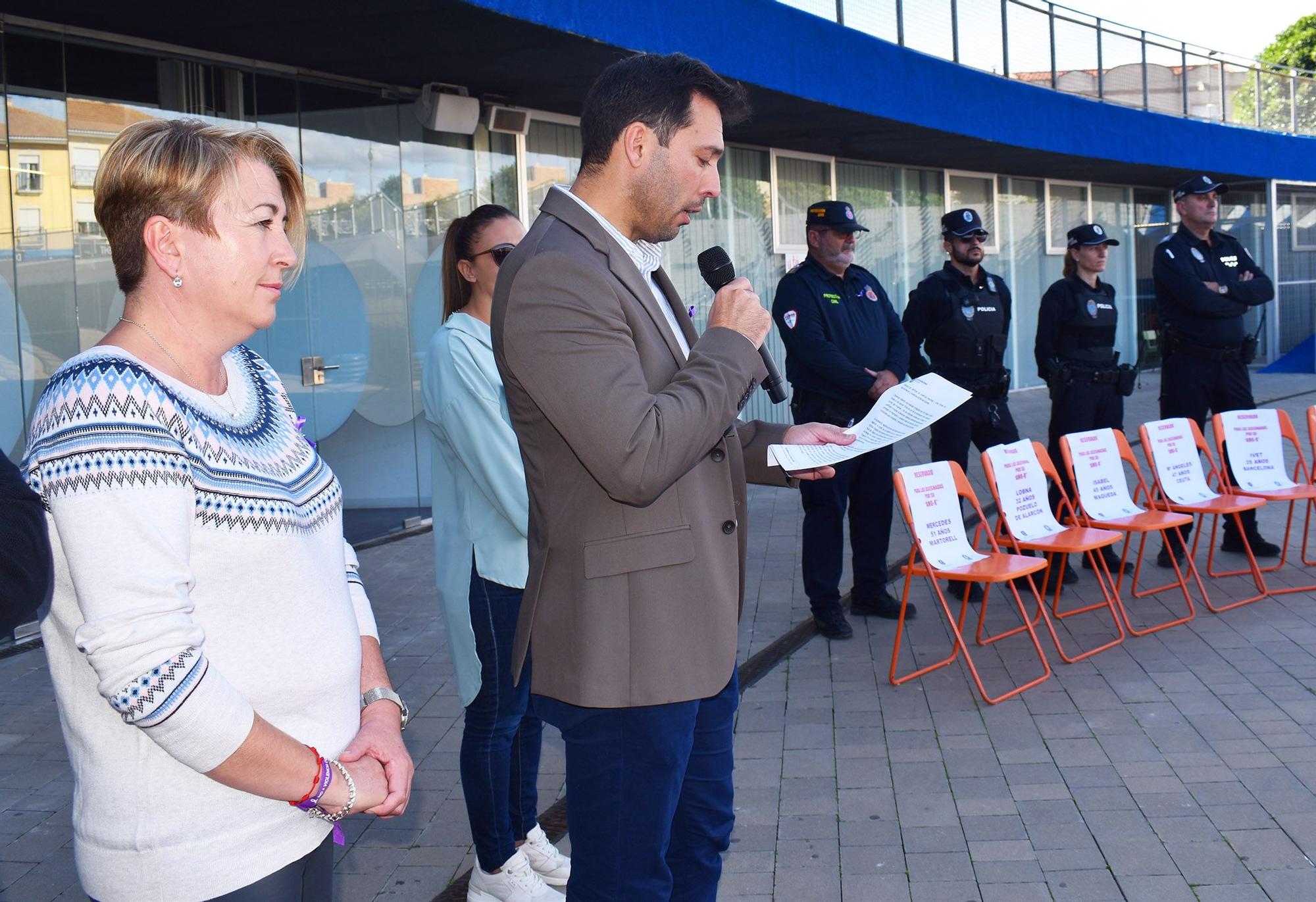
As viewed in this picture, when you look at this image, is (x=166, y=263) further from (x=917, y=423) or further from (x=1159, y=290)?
(x=1159, y=290)

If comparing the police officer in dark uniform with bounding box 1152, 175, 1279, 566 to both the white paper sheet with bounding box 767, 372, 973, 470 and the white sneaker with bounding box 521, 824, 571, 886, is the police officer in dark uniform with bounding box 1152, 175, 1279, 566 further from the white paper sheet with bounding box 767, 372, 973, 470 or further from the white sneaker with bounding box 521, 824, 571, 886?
the white sneaker with bounding box 521, 824, 571, 886

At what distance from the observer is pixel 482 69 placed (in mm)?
8656

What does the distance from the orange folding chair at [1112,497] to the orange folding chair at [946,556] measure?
0.96m

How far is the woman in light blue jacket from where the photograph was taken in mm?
3102

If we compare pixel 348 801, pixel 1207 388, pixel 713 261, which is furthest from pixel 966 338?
pixel 348 801

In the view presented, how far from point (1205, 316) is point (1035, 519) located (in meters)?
2.17

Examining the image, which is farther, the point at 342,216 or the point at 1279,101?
the point at 1279,101

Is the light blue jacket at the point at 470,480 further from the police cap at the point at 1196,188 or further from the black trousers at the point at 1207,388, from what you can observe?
the police cap at the point at 1196,188

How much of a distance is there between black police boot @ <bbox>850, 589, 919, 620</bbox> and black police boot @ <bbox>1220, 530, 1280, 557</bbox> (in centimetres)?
244

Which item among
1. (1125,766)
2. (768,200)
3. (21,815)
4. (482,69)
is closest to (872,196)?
(768,200)

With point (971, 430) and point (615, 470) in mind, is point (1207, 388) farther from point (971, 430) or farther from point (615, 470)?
point (615, 470)

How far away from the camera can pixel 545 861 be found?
11.2ft

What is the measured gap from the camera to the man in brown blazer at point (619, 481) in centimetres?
197

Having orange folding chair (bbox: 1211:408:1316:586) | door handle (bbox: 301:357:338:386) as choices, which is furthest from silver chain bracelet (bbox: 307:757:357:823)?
door handle (bbox: 301:357:338:386)
